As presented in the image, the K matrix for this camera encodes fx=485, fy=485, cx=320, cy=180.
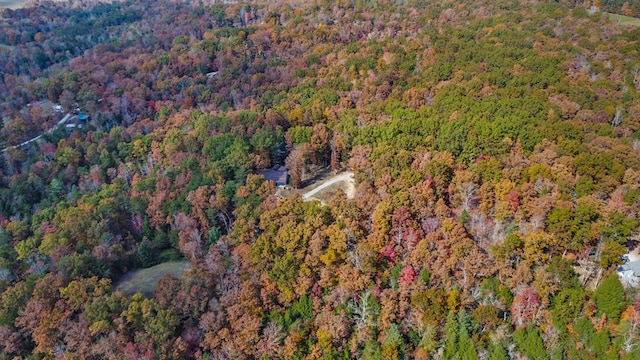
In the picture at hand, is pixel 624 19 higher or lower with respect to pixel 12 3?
lower

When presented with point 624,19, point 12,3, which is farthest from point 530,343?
point 12,3

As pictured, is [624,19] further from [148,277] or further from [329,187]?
[148,277]

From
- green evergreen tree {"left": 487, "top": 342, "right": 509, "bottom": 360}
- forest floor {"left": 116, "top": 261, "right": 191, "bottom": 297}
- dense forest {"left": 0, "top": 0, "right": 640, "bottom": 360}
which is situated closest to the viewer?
green evergreen tree {"left": 487, "top": 342, "right": 509, "bottom": 360}

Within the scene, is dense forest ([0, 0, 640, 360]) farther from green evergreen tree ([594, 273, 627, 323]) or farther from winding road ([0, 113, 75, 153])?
winding road ([0, 113, 75, 153])

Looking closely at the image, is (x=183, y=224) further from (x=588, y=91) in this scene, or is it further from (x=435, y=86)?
(x=588, y=91)

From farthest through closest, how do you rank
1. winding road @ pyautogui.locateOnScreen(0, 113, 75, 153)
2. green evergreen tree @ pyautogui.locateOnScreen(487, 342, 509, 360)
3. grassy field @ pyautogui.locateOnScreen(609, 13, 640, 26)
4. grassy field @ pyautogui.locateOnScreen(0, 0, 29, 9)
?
grassy field @ pyautogui.locateOnScreen(0, 0, 29, 9)
grassy field @ pyautogui.locateOnScreen(609, 13, 640, 26)
winding road @ pyautogui.locateOnScreen(0, 113, 75, 153)
green evergreen tree @ pyautogui.locateOnScreen(487, 342, 509, 360)

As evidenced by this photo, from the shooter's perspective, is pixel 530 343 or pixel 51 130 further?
pixel 51 130

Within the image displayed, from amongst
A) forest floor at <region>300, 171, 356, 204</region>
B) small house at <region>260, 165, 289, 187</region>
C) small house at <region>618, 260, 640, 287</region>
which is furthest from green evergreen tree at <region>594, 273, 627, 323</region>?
small house at <region>260, 165, 289, 187</region>
